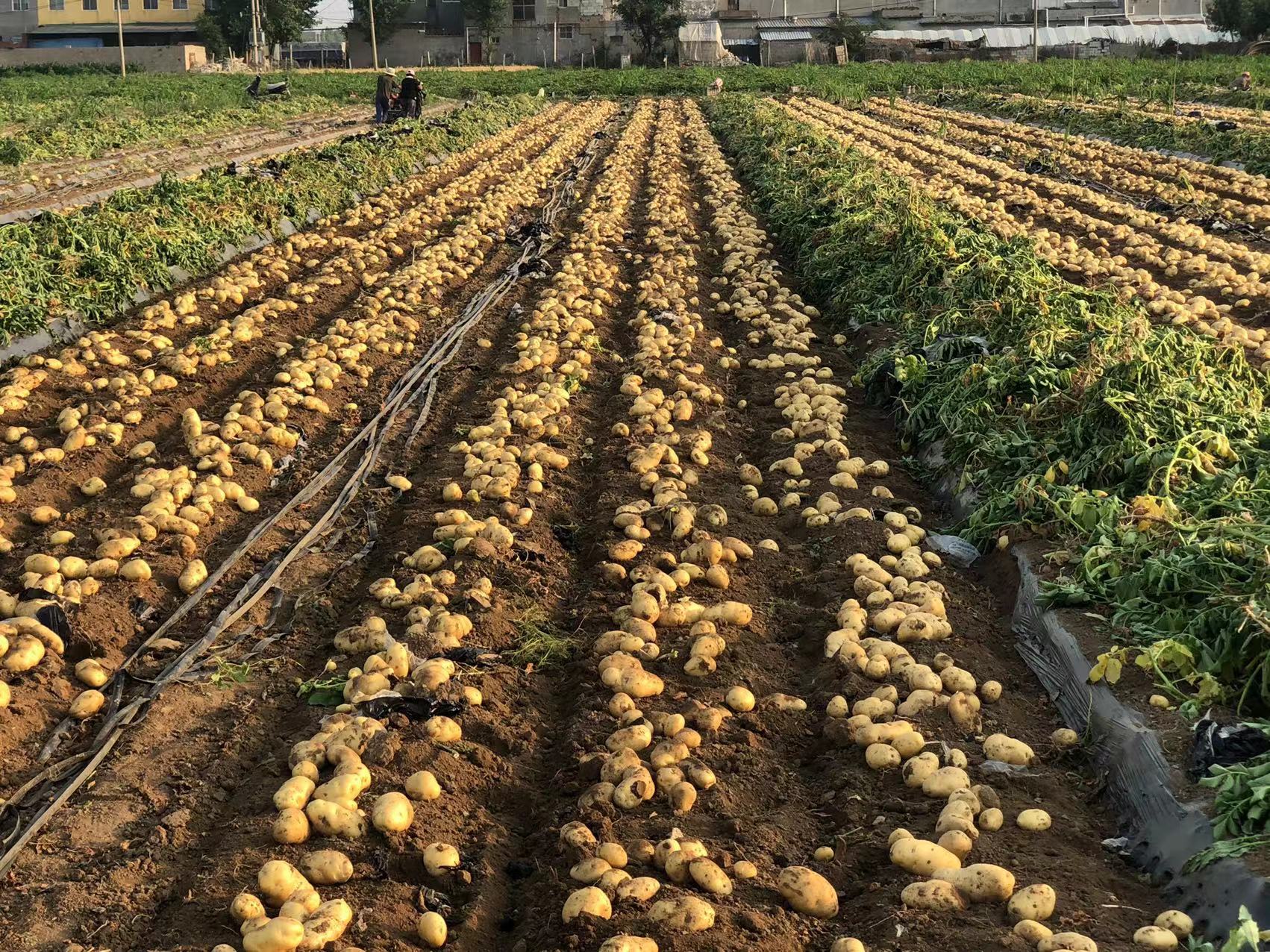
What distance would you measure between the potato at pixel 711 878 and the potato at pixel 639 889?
0.14m

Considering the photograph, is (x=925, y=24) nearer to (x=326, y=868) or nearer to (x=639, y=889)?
(x=639, y=889)

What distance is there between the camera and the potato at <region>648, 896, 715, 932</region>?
309 cm

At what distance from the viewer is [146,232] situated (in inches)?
414

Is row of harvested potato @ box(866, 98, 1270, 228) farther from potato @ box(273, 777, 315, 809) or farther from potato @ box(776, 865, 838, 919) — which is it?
potato @ box(273, 777, 315, 809)

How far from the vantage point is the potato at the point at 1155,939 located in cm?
297

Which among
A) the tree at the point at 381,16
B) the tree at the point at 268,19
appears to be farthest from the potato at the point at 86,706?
the tree at the point at 381,16

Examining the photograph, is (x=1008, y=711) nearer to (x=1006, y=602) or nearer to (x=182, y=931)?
(x=1006, y=602)

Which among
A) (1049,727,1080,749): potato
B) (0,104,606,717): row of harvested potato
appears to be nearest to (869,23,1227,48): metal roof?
(0,104,606,717): row of harvested potato

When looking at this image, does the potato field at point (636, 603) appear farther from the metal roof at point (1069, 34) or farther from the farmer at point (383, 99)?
the metal roof at point (1069, 34)

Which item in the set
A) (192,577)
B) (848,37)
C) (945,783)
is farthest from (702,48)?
(945,783)

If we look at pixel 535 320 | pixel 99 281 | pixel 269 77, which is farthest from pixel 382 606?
pixel 269 77

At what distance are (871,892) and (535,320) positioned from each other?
6.34 metres

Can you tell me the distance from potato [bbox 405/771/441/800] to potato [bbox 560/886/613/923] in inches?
29.1

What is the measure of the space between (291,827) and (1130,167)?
60.2 ft
